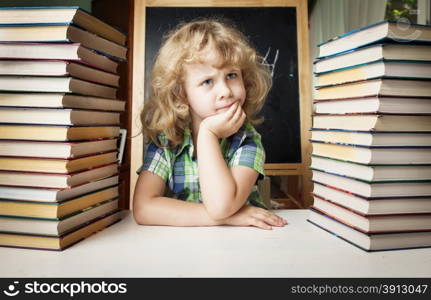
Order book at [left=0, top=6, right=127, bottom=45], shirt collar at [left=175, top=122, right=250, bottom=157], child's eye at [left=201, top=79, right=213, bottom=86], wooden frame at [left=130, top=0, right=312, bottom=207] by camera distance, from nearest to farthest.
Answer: book at [left=0, top=6, right=127, bottom=45] → child's eye at [left=201, top=79, right=213, bottom=86] → shirt collar at [left=175, top=122, right=250, bottom=157] → wooden frame at [left=130, top=0, right=312, bottom=207]

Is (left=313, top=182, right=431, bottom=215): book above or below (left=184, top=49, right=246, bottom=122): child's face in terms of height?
below

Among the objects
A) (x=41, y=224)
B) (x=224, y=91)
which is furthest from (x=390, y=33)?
(x=41, y=224)

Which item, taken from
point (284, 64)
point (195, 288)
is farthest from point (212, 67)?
point (284, 64)

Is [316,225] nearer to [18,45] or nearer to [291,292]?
[291,292]

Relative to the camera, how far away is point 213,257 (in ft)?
2.20

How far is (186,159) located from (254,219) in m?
0.33

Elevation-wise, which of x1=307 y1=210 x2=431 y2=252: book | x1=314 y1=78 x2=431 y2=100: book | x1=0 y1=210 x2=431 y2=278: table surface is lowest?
x1=0 y1=210 x2=431 y2=278: table surface

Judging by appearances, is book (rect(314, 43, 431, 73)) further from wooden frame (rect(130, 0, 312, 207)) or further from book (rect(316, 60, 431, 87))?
wooden frame (rect(130, 0, 312, 207))

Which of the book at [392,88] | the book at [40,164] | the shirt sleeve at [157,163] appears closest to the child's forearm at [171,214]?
the shirt sleeve at [157,163]

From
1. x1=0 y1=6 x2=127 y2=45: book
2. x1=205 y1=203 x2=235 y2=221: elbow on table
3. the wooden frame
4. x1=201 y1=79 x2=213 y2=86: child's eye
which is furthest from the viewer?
the wooden frame

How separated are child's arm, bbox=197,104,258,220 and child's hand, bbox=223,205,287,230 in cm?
2

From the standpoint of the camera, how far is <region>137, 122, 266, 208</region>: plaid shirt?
1.05 metres

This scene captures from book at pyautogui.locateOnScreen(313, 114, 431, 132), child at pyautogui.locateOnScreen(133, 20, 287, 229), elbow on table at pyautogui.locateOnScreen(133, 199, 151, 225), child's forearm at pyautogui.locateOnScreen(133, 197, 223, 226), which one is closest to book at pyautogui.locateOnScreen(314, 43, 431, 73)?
book at pyautogui.locateOnScreen(313, 114, 431, 132)

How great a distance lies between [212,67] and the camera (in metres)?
0.97
